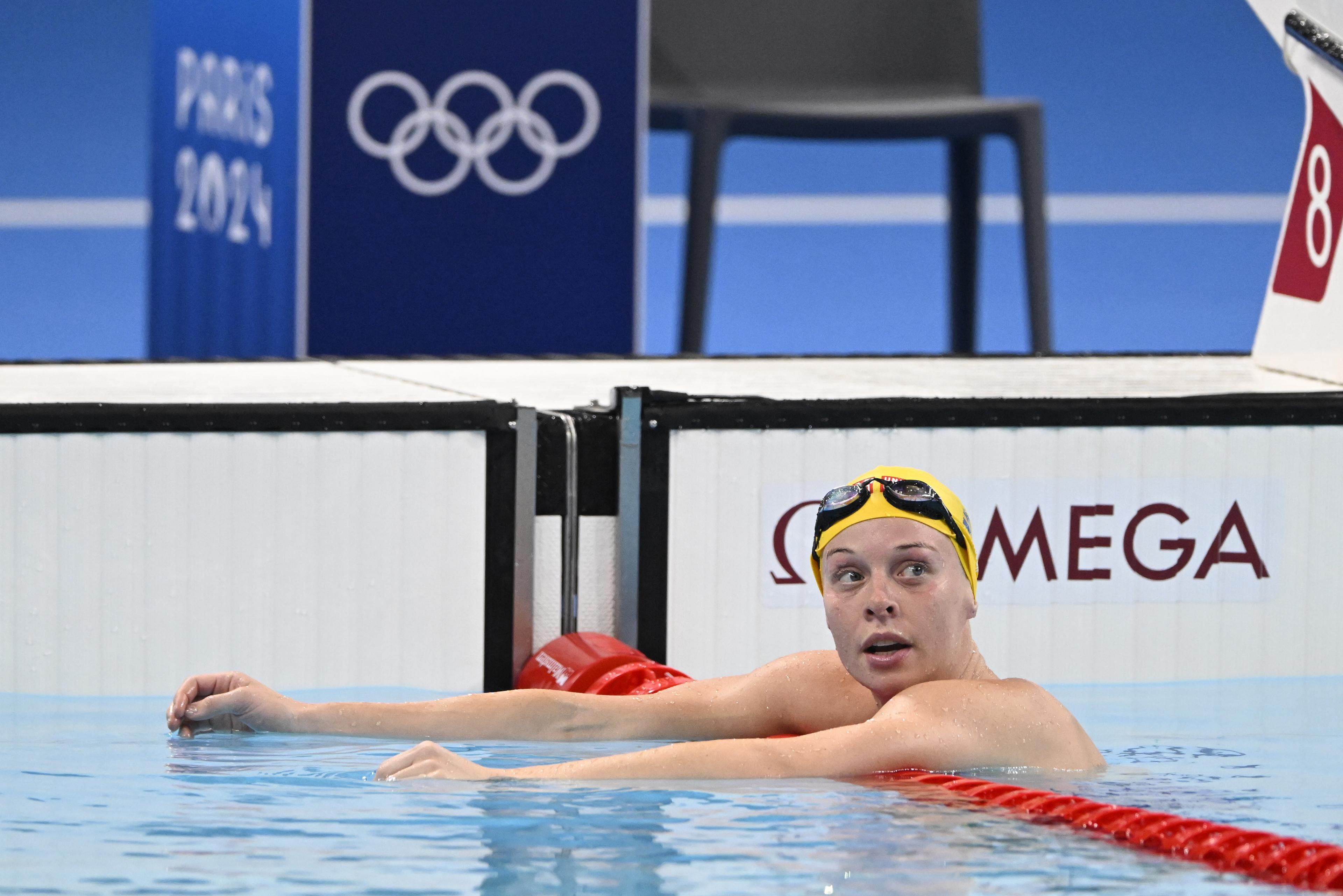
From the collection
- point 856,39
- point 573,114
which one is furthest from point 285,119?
point 856,39

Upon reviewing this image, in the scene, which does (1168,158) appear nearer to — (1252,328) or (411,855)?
(1252,328)

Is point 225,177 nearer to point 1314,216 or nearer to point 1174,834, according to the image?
point 1314,216

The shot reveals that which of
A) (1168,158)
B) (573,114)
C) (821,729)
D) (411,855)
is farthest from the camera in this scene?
(1168,158)

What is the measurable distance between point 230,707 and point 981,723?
126cm

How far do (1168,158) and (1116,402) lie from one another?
4609 millimetres

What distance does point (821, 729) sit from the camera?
2.90 metres

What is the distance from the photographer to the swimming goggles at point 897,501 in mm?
2658

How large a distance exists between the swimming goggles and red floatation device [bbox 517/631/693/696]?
0.55 m

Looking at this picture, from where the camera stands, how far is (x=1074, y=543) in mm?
3768

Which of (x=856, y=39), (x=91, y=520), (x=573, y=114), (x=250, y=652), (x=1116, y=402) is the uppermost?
(x=856, y=39)

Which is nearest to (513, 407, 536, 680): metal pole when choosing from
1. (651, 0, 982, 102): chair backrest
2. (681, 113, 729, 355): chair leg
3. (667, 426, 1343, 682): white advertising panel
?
(667, 426, 1343, 682): white advertising panel

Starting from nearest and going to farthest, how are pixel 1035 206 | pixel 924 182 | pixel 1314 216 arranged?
pixel 1314 216, pixel 1035 206, pixel 924 182

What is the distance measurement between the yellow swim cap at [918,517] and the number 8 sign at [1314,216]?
1.86 meters

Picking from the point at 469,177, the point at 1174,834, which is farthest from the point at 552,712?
the point at 469,177
